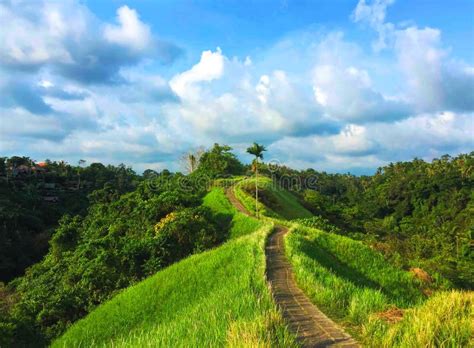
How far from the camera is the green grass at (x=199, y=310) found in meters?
5.43

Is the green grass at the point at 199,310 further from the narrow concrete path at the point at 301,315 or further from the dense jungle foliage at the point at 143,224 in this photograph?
the dense jungle foliage at the point at 143,224

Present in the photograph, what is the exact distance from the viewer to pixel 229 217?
1198 inches

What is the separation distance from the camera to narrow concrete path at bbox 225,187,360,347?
6102 millimetres

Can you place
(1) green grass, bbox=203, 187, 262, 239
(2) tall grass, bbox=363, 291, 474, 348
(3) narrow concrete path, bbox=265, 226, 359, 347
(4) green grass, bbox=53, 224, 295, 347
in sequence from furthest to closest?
(1) green grass, bbox=203, 187, 262, 239
(3) narrow concrete path, bbox=265, 226, 359, 347
(4) green grass, bbox=53, 224, 295, 347
(2) tall grass, bbox=363, 291, 474, 348

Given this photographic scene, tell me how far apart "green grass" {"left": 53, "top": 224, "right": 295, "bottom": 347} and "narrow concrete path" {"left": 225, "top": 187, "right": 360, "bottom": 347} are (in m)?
0.44

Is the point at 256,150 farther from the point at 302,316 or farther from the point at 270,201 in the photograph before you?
the point at 302,316

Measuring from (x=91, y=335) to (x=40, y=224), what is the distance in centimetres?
5071

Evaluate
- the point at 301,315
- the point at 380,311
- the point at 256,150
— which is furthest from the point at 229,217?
the point at 380,311

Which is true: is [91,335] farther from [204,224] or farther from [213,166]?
[213,166]

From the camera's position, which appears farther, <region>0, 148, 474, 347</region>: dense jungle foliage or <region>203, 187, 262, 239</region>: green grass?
<region>203, 187, 262, 239</region>: green grass

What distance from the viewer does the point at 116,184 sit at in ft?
245

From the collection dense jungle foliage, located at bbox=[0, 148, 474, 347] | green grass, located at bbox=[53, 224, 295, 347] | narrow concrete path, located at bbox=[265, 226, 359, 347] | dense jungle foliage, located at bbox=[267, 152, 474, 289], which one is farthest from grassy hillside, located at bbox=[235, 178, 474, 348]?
dense jungle foliage, located at bbox=[267, 152, 474, 289]

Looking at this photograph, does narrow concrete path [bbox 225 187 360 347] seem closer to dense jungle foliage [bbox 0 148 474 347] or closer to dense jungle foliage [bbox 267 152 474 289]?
dense jungle foliage [bbox 0 148 474 347]

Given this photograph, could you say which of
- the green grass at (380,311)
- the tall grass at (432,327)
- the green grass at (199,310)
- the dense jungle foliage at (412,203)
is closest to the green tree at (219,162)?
the dense jungle foliage at (412,203)
